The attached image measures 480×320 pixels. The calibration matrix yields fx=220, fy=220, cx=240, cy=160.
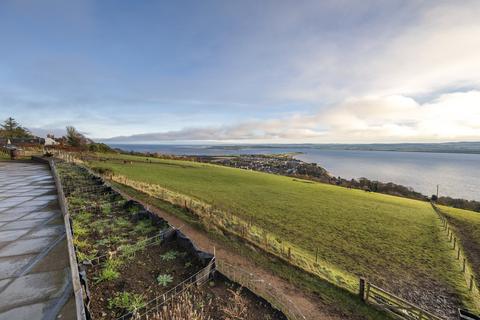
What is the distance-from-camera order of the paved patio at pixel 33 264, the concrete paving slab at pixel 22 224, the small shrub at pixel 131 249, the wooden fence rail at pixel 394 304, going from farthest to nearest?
the wooden fence rail at pixel 394 304 → the small shrub at pixel 131 249 → the concrete paving slab at pixel 22 224 → the paved patio at pixel 33 264

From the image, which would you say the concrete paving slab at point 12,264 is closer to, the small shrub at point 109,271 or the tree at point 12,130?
the small shrub at point 109,271

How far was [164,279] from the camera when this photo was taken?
5406mm

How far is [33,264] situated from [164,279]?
260 centimetres

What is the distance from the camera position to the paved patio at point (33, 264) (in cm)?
293

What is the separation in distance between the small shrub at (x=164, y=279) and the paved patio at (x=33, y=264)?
2146 millimetres

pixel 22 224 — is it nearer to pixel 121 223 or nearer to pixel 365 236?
pixel 121 223

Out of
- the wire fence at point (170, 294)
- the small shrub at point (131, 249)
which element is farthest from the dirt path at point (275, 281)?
the small shrub at point (131, 249)

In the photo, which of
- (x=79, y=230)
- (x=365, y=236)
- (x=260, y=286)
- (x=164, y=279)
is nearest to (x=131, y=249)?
(x=164, y=279)

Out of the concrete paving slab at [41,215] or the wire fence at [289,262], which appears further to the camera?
the wire fence at [289,262]

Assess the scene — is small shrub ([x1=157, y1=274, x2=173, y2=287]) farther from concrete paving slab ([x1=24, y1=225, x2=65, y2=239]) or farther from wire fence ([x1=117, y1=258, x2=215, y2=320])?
concrete paving slab ([x1=24, y1=225, x2=65, y2=239])

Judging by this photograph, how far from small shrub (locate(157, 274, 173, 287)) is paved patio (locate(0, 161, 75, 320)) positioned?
84.5 inches

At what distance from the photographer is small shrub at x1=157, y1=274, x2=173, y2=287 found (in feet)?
17.4

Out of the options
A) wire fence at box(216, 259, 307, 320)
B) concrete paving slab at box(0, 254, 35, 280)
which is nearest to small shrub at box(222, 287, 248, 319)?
wire fence at box(216, 259, 307, 320)

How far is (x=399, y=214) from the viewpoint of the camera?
2262 centimetres
